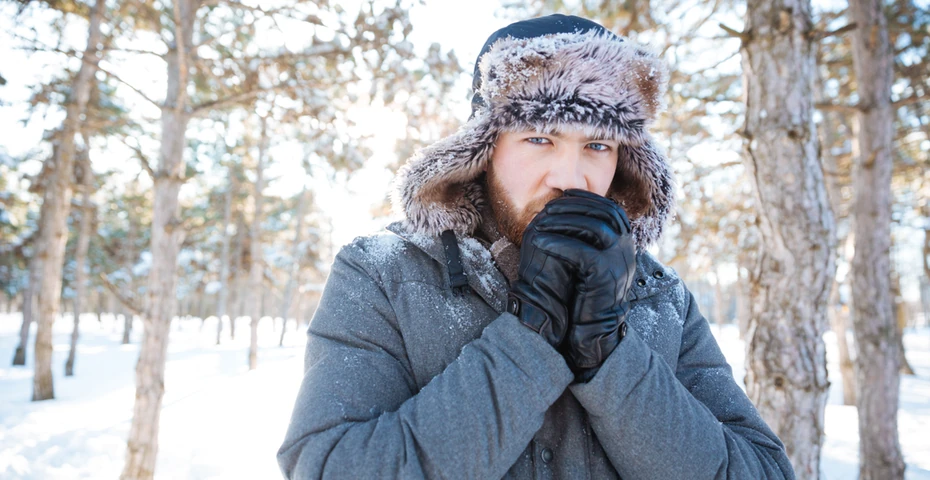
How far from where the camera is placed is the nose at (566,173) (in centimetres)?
135

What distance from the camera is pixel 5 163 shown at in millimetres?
11766

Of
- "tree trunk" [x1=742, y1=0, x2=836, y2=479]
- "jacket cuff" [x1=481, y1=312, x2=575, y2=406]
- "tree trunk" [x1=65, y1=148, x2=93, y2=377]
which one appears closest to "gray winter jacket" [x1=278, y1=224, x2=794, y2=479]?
"jacket cuff" [x1=481, y1=312, x2=575, y2=406]

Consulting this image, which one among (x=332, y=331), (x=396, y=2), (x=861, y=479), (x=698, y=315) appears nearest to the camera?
(x=332, y=331)

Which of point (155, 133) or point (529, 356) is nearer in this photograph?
point (529, 356)

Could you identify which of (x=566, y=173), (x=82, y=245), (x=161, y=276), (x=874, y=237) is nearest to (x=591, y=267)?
(x=566, y=173)

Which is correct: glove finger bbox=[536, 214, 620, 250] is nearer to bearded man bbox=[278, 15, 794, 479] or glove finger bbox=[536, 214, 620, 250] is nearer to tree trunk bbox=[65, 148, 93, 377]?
bearded man bbox=[278, 15, 794, 479]

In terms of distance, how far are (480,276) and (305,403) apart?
557 mm

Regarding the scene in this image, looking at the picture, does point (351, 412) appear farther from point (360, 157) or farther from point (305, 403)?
point (360, 157)

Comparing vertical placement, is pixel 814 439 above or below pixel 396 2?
below

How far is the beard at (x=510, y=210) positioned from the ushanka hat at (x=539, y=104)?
8cm

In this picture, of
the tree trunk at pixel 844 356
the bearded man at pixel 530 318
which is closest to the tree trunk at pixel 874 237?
the bearded man at pixel 530 318

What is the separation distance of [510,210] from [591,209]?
318 millimetres

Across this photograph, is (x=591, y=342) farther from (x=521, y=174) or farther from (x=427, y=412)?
(x=521, y=174)

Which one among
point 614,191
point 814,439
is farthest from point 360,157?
point 814,439
